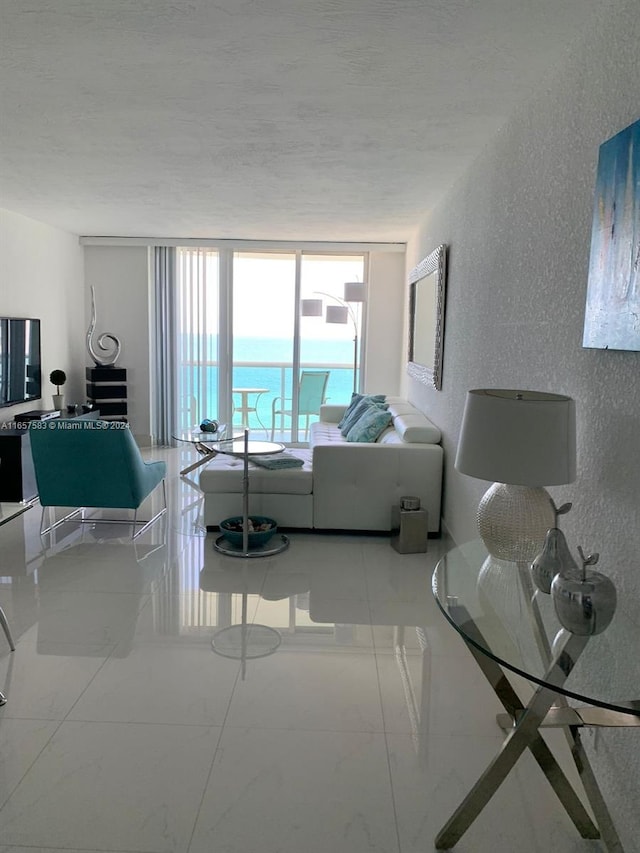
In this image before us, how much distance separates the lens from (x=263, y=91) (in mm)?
2795

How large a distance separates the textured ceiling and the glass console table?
71.6 inches

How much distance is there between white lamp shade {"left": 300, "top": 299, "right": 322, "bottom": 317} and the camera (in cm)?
731

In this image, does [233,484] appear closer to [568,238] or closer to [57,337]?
[568,238]

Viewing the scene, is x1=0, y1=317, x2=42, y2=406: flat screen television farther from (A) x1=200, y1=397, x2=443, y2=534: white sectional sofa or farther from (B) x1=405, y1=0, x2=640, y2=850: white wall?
(B) x1=405, y1=0, x2=640, y2=850: white wall

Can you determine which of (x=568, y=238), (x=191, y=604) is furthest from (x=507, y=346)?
(x=191, y=604)

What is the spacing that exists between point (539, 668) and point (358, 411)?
14.5 feet

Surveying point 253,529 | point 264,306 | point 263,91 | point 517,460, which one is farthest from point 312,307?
point 517,460

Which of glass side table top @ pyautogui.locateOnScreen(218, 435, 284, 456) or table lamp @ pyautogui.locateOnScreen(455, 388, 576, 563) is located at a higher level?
table lamp @ pyautogui.locateOnScreen(455, 388, 576, 563)

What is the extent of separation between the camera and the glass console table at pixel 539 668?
1417mm

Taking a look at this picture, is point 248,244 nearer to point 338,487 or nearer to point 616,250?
point 338,487

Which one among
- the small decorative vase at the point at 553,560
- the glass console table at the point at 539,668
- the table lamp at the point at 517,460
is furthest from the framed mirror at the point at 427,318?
the small decorative vase at the point at 553,560

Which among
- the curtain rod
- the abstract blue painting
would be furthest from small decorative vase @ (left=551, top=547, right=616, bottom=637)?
the curtain rod

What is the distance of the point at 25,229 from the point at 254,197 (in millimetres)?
2367

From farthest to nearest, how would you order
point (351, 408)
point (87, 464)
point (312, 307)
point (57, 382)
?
point (312, 307) < point (57, 382) < point (351, 408) < point (87, 464)
